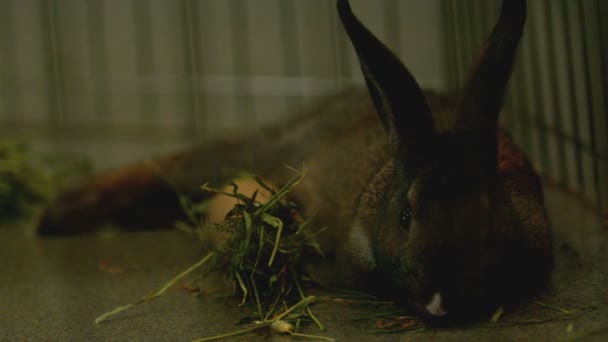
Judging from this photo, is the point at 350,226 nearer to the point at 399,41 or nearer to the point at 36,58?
the point at 399,41

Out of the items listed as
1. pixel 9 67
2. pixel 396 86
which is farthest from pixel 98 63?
pixel 396 86

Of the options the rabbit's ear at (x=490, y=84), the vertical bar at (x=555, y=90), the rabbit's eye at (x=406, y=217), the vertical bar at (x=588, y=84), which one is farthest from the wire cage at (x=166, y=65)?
the rabbit's eye at (x=406, y=217)

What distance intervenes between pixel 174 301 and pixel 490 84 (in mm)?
874

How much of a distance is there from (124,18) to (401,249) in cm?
316

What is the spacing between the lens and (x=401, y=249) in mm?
1509

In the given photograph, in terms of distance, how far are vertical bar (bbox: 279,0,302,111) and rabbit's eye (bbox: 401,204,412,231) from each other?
96.4 inches

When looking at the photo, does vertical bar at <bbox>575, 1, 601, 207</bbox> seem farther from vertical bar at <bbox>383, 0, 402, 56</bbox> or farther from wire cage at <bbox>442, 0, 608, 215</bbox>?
vertical bar at <bbox>383, 0, 402, 56</bbox>

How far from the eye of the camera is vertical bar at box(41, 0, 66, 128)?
425 centimetres

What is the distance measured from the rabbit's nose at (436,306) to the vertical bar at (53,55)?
11.0 feet

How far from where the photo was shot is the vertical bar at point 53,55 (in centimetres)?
425

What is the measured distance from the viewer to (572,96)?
2.30 metres

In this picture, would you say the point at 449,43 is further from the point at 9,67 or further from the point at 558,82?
the point at 9,67

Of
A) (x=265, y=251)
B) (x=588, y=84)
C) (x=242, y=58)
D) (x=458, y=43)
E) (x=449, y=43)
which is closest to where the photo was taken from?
(x=265, y=251)

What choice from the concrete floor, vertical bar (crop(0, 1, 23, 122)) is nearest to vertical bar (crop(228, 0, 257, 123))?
vertical bar (crop(0, 1, 23, 122))
